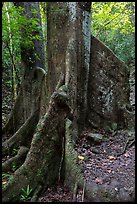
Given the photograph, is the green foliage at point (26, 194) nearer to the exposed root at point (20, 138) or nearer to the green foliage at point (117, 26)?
the exposed root at point (20, 138)

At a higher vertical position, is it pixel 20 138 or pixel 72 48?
pixel 72 48

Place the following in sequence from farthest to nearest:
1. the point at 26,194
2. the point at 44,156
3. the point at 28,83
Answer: the point at 28,83 → the point at 44,156 → the point at 26,194

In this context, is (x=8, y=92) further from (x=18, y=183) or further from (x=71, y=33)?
(x=18, y=183)

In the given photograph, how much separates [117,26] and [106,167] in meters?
11.5

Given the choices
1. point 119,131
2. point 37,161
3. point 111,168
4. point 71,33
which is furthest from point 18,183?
point 71,33

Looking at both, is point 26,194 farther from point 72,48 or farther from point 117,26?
point 117,26

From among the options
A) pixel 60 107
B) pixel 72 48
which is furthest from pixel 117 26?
pixel 60 107

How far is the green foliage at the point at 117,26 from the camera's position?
14.5 meters

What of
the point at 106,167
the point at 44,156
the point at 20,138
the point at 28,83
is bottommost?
the point at 106,167

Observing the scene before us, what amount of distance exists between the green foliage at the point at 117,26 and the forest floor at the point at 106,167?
9.79 metres

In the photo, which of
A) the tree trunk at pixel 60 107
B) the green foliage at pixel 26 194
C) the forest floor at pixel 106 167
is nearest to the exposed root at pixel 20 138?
the tree trunk at pixel 60 107

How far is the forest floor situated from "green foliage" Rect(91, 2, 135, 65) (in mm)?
9786

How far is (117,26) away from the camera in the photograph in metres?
14.6

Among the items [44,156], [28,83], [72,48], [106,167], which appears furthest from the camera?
[28,83]
